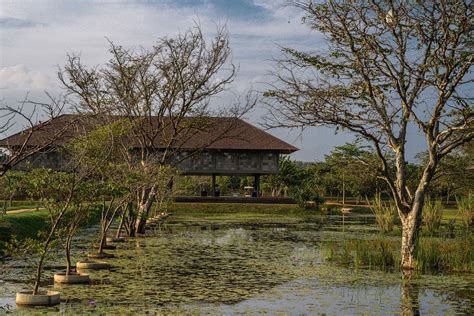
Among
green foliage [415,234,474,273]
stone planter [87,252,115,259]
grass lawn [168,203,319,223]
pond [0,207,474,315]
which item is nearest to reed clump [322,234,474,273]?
green foliage [415,234,474,273]

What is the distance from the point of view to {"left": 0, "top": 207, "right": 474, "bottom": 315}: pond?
30.1 feet

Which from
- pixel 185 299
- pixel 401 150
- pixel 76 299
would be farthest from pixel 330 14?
pixel 76 299

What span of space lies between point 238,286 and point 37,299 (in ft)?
11.6

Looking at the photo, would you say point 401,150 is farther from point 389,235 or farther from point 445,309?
point 389,235

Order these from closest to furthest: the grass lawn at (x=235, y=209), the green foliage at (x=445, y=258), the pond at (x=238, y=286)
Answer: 1. the pond at (x=238, y=286)
2. the green foliage at (x=445, y=258)
3. the grass lawn at (x=235, y=209)

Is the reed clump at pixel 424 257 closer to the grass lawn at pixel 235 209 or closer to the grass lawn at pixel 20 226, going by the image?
the grass lawn at pixel 20 226

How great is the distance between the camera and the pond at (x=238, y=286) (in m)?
9.19

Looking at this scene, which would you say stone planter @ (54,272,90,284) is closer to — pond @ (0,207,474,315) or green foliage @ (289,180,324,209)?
pond @ (0,207,474,315)

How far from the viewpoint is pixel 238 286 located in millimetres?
11055

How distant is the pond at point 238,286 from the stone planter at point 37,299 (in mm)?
137

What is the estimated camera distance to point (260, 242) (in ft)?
63.9

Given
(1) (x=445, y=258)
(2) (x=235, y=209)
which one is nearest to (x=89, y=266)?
(1) (x=445, y=258)

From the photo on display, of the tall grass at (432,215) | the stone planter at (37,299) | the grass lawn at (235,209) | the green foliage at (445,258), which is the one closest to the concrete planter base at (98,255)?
the stone planter at (37,299)

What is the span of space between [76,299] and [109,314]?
124 centimetres
